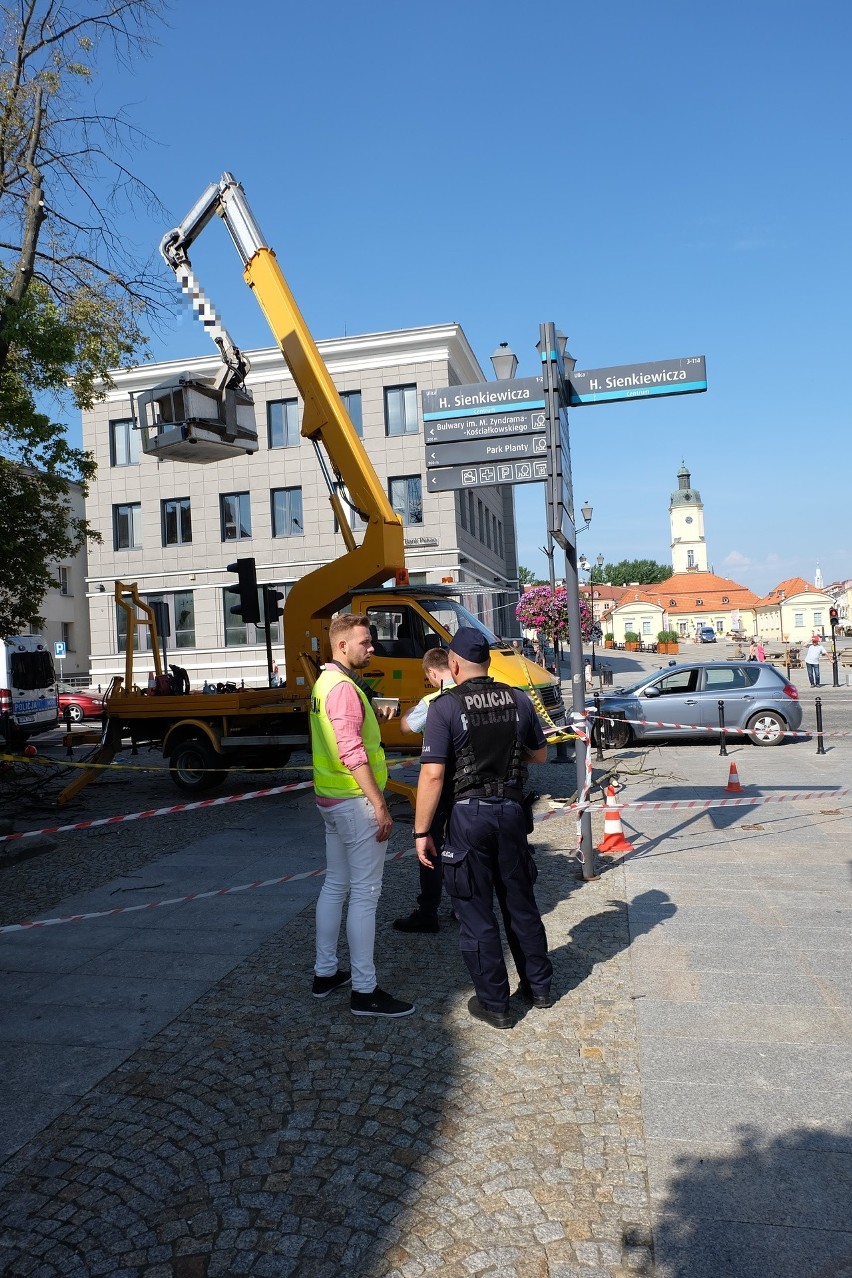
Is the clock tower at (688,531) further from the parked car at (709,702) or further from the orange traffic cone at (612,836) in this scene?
the orange traffic cone at (612,836)

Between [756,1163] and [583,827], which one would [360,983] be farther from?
[583,827]

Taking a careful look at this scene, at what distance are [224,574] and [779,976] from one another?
33351mm

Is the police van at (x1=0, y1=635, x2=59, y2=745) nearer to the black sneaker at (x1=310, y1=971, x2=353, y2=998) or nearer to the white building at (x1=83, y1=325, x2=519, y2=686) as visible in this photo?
the white building at (x1=83, y1=325, x2=519, y2=686)

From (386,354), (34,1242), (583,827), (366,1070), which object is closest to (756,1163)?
(366,1070)

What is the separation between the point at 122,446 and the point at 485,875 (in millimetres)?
36687

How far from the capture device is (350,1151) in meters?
3.29

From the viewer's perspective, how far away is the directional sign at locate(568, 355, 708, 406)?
267 inches

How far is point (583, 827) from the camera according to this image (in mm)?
6820

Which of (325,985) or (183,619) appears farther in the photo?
(183,619)

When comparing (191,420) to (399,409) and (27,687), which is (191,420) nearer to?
(27,687)

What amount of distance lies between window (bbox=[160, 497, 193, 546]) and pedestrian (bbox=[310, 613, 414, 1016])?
33.8 m

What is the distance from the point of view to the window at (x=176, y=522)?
36.9 metres

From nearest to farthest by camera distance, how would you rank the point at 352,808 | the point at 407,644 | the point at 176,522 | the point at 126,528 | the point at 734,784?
the point at 352,808, the point at 734,784, the point at 407,644, the point at 176,522, the point at 126,528

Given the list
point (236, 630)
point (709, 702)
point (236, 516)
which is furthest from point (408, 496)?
point (709, 702)
